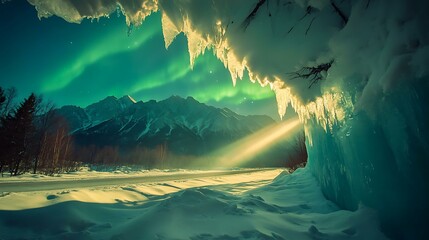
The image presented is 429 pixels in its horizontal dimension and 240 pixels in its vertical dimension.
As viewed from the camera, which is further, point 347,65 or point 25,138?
point 25,138

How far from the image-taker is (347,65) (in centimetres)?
404

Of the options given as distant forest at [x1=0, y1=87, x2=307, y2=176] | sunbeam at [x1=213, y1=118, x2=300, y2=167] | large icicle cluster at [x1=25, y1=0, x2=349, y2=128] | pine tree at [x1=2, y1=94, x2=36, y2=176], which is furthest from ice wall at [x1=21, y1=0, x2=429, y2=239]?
sunbeam at [x1=213, y1=118, x2=300, y2=167]

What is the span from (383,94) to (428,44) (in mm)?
857

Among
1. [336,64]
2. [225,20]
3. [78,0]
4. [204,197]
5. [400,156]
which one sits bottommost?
[204,197]

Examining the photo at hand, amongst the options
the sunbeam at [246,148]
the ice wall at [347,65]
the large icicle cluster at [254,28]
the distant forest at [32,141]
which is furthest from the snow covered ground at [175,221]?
the sunbeam at [246,148]

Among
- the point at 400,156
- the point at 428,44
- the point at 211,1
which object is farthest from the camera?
the point at 211,1

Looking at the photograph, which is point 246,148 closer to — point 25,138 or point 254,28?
point 25,138

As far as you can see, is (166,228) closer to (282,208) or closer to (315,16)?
(282,208)

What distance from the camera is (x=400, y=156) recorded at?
122 inches

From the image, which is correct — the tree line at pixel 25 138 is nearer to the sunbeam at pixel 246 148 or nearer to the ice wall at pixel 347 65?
the ice wall at pixel 347 65

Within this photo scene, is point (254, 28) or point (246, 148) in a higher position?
point (246, 148)

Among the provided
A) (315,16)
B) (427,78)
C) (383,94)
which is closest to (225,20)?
(315,16)

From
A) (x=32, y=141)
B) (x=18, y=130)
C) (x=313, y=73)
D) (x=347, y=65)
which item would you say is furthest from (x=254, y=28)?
(x=32, y=141)

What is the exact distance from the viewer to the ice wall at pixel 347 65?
2.77 meters
